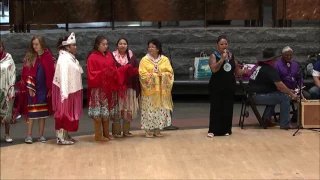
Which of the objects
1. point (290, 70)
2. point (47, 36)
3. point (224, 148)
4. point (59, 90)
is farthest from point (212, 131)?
point (47, 36)

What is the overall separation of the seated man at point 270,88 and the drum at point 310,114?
22 cm

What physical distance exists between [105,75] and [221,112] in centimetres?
189

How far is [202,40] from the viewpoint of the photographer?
13.1 m

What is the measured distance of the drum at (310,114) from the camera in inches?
386

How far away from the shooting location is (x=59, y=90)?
885cm

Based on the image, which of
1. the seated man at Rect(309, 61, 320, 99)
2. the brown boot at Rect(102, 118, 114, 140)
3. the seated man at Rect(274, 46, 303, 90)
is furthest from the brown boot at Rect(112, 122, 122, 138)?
the seated man at Rect(309, 61, 320, 99)

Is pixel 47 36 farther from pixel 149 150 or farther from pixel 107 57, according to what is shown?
pixel 149 150

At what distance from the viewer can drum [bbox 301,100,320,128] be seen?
9.80 metres

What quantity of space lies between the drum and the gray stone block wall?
3192 mm

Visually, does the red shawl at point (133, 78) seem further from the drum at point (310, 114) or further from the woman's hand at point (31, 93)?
the drum at point (310, 114)

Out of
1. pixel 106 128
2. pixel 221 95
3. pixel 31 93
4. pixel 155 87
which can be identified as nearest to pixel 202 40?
pixel 221 95

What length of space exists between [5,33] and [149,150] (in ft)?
18.4

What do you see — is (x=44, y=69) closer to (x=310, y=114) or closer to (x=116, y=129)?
(x=116, y=129)

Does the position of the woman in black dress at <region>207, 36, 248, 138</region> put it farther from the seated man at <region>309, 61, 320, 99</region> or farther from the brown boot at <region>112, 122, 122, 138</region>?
the seated man at <region>309, 61, 320, 99</region>
